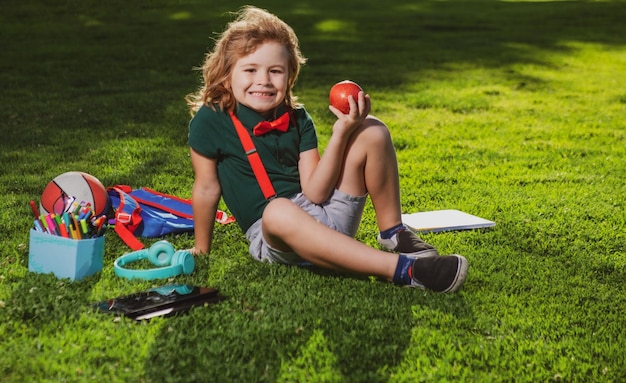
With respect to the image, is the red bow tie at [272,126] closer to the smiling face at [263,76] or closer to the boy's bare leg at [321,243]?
the smiling face at [263,76]

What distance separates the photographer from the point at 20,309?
3400 millimetres

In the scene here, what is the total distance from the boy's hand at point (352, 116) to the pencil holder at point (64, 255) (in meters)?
1.22

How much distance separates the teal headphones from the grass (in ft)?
0.24

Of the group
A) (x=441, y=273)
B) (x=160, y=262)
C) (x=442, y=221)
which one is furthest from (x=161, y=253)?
(x=442, y=221)

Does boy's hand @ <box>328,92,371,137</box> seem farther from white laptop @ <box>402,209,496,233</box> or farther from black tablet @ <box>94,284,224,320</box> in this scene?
white laptop @ <box>402,209,496,233</box>

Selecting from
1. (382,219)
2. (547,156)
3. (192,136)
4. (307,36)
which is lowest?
(307,36)

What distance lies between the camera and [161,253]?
161 inches

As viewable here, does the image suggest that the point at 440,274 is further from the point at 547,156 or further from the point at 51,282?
the point at 547,156

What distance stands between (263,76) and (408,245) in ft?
3.60

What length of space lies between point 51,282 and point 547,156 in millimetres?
4504

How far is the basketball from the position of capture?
180 inches

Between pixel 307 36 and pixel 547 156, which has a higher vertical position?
pixel 547 156

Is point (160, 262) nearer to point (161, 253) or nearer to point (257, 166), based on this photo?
point (161, 253)

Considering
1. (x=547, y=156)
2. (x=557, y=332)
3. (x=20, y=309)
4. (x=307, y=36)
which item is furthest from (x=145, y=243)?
(x=307, y=36)
